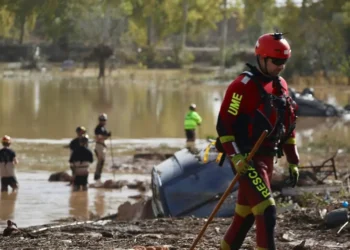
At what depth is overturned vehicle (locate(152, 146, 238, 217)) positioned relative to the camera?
12.0 meters

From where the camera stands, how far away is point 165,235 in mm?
10688

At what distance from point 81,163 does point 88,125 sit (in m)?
15.3

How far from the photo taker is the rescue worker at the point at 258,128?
8125mm

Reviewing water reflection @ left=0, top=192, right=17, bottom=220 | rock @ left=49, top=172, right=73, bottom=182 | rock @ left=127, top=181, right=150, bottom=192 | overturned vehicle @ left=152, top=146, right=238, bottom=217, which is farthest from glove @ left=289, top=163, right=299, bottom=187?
rock @ left=49, top=172, right=73, bottom=182

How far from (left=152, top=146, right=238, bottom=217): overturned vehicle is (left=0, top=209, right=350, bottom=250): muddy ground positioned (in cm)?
38

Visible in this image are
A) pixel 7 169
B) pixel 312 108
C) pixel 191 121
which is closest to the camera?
pixel 7 169

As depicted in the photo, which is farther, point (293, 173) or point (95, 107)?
point (95, 107)

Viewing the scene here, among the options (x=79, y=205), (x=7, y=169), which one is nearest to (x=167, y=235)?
(x=79, y=205)

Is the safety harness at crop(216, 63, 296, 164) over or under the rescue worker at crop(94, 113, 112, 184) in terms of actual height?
over

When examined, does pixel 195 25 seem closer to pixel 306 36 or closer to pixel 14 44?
pixel 14 44

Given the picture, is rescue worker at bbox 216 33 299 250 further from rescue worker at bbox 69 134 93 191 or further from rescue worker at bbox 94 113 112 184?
rescue worker at bbox 94 113 112 184

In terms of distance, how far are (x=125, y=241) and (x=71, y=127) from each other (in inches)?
970

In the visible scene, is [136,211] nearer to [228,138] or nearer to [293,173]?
[293,173]

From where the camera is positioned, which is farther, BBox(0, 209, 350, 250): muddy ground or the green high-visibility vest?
the green high-visibility vest
